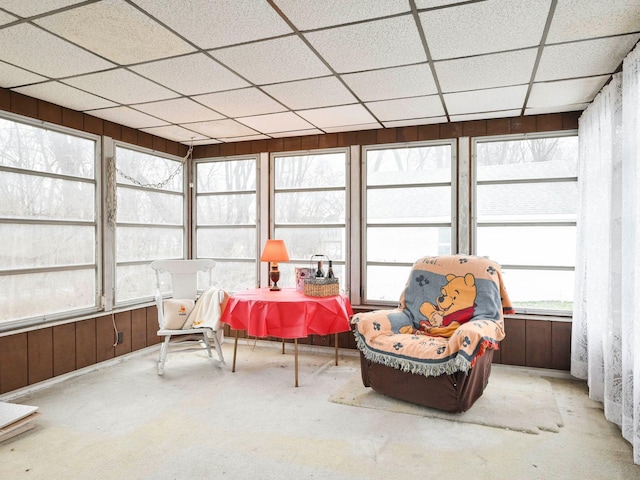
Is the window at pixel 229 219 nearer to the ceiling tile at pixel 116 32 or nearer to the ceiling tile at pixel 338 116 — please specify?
the ceiling tile at pixel 338 116

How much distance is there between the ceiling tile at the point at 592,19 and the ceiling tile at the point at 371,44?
0.76 m

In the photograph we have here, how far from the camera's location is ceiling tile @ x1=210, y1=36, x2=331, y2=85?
265 centimetres

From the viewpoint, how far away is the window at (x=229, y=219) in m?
5.31

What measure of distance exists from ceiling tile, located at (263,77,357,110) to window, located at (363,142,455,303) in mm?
1149

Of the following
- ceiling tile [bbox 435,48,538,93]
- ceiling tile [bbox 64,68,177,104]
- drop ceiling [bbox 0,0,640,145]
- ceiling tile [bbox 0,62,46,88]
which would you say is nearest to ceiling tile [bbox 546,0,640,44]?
drop ceiling [bbox 0,0,640,145]

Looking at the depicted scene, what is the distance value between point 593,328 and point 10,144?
496cm

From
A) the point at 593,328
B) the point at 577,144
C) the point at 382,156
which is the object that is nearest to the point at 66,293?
the point at 382,156

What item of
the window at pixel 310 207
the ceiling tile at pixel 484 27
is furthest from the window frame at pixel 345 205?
the ceiling tile at pixel 484 27

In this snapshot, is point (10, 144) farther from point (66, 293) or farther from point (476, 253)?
point (476, 253)

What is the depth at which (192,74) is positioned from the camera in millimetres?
3098

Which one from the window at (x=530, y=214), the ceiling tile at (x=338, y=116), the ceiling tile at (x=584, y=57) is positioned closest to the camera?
the ceiling tile at (x=584, y=57)

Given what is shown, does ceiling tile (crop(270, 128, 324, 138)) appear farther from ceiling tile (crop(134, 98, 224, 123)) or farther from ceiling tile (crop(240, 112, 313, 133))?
ceiling tile (crop(134, 98, 224, 123))

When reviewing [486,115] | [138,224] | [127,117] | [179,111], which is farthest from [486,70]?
[138,224]

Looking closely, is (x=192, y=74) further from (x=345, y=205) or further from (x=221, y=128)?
(x=345, y=205)
